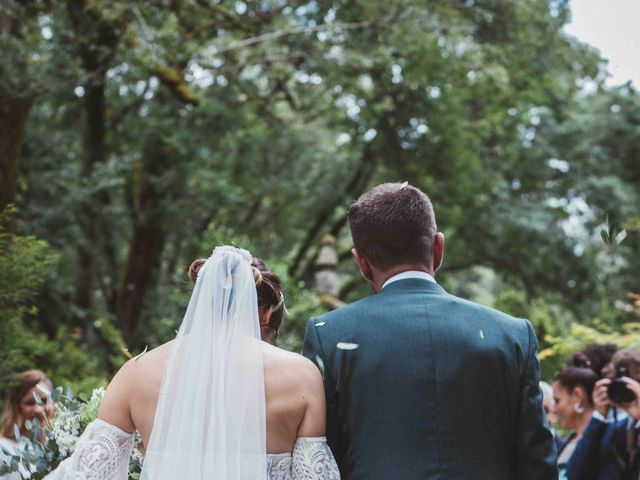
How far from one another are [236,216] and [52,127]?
13.4ft

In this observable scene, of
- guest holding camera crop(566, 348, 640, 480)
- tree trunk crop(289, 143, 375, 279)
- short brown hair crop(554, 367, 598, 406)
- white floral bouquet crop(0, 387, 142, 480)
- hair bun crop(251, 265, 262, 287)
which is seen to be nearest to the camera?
hair bun crop(251, 265, 262, 287)

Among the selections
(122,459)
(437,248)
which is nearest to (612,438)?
(437,248)

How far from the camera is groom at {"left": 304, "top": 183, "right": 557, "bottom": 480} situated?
2592mm

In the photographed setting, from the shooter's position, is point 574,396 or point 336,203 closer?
point 574,396

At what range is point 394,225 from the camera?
2.72 meters

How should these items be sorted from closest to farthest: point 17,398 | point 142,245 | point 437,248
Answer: point 437,248
point 17,398
point 142,245

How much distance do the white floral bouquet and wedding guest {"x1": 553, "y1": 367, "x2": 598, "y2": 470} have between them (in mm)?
2928

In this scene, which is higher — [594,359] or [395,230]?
[395,230]

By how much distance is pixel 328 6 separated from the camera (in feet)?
38.7

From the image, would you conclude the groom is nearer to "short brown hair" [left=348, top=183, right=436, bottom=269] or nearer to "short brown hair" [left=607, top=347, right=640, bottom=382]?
"short brown hair" [left=348, top=183, right=436, bottom=269]

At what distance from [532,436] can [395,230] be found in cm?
80

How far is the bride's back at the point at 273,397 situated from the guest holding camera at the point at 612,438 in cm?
190

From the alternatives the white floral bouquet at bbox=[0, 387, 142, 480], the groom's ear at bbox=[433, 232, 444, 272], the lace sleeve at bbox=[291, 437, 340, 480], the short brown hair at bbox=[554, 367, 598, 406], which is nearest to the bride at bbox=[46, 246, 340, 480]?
the lace sleeve at bbox=[291, 437, 340, 480]

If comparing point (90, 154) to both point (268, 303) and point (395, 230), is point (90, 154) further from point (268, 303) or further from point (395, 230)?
point (395, 230)
